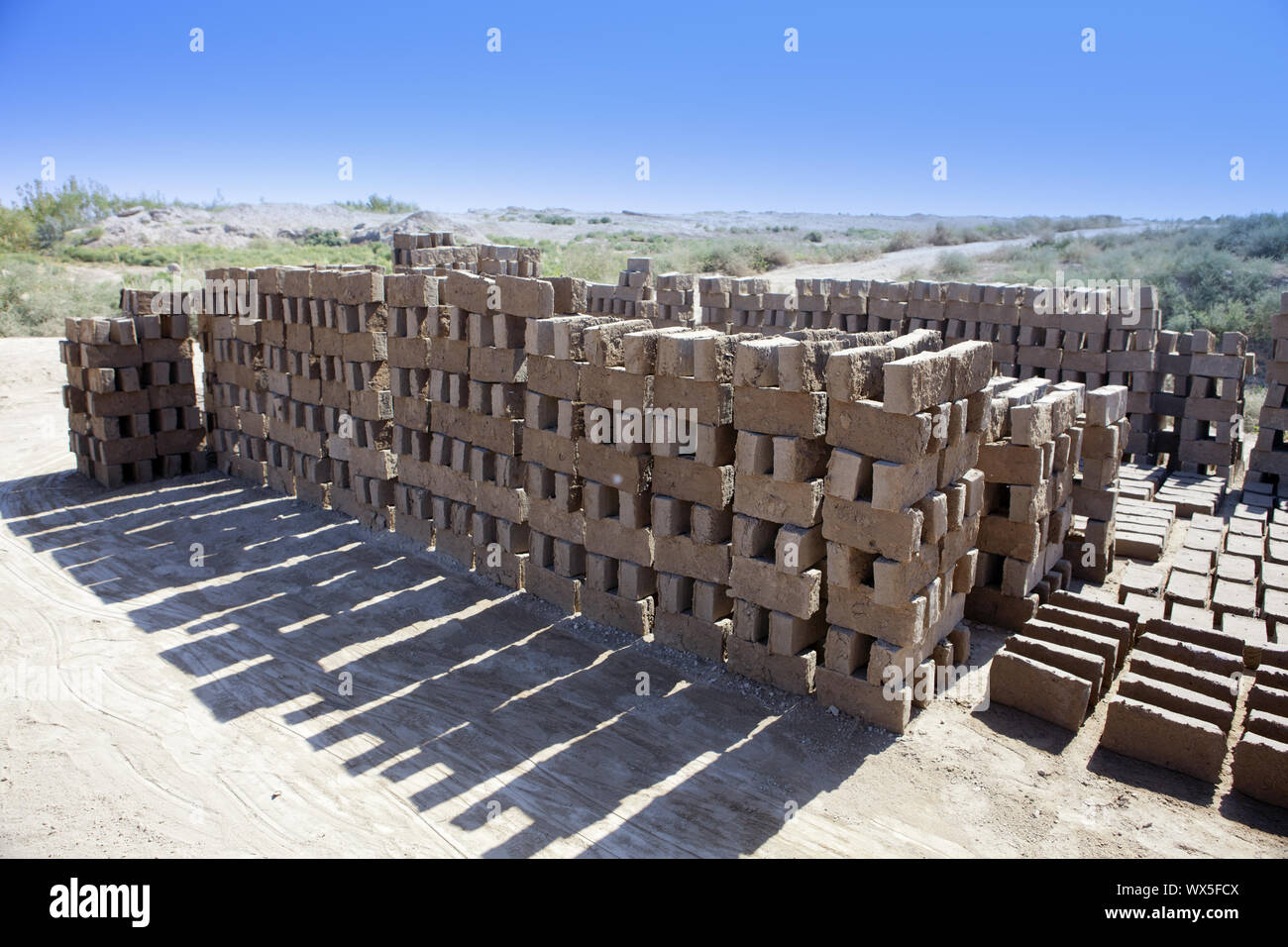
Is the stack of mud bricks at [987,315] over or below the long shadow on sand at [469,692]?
over

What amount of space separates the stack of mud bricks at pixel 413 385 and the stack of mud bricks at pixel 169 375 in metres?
4.19

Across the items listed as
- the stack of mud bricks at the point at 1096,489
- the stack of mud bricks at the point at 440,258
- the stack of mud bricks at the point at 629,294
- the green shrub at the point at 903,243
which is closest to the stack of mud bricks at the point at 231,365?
the stack of mud bricks at the point at 440,258

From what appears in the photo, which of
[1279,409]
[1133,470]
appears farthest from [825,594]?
[1279,409]

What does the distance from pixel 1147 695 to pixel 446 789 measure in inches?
193

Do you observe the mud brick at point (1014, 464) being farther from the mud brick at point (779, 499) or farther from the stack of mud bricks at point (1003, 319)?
the stack of mud bricks at point (1003, 319)

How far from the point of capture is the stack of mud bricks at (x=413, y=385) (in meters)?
8.78

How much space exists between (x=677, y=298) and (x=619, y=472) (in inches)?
381

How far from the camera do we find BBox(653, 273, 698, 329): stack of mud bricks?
16016 millimetres

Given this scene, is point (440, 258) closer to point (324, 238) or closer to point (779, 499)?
point (779, 499)

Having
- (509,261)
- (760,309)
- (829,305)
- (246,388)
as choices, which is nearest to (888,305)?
(829,305)

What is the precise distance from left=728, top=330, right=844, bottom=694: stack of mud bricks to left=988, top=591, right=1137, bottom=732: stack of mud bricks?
146 centimetres

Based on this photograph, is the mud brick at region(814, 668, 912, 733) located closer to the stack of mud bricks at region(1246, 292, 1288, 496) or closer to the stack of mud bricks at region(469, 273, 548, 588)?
the stack of mud bricks at region(469, 273, 548, 588)
